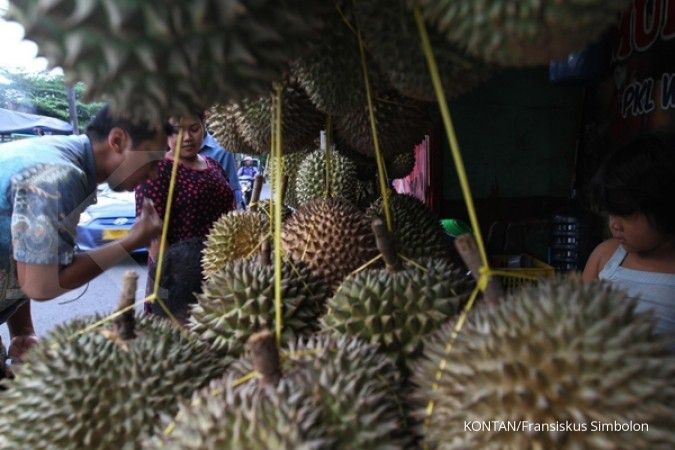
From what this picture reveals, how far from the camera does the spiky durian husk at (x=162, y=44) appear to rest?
68 centimetres

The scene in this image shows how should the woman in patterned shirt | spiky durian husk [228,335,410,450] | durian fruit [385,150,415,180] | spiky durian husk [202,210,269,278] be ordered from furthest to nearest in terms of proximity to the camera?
durian fruit [385,150,415,180] → the woman in patterned shirt → spiky durian husk [202,210,269,278] → spiky durian husk [228,335,410,450]

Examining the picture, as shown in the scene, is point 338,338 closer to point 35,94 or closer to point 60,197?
point 60,197

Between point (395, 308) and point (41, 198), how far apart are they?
157 centimetres

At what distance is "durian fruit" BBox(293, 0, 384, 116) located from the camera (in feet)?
3.63

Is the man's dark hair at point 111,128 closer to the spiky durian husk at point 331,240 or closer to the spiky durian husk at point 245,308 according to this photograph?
the spiky durian husk at point 331,240

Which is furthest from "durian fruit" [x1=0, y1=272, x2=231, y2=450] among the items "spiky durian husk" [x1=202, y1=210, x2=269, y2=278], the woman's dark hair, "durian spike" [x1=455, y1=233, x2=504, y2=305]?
the woman's dark hair

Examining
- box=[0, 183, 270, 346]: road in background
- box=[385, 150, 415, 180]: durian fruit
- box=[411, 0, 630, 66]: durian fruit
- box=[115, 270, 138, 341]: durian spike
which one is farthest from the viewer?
box=[0, 183, 270, 346]: road in background

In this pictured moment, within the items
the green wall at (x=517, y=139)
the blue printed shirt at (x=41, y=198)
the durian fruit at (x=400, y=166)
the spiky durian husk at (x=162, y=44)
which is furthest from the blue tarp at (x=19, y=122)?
the spiky durian husk at (x=162, y=44)

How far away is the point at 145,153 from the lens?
227 cm

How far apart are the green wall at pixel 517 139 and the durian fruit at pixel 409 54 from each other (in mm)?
3357

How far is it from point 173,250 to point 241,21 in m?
1.85

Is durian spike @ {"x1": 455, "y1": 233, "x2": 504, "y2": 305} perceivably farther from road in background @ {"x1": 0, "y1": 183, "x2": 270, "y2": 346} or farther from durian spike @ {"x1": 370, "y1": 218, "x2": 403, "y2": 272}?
road in background @ {"x1": 0, "y1": 183, "x2": 270, "y2": 346}

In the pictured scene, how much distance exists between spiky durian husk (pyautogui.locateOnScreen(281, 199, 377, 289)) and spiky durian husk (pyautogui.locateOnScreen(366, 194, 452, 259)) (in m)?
0.18

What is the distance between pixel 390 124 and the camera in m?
1.84
